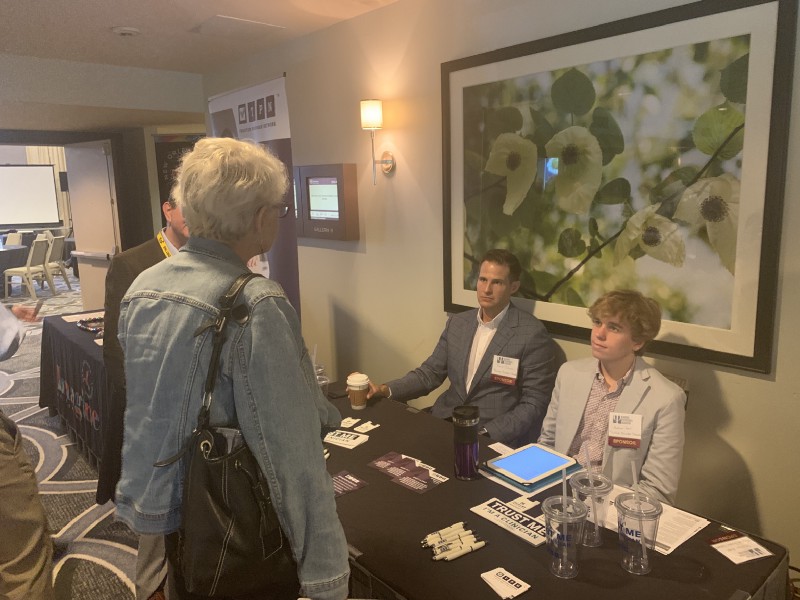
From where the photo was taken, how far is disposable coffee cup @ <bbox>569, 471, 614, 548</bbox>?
1.37 meters

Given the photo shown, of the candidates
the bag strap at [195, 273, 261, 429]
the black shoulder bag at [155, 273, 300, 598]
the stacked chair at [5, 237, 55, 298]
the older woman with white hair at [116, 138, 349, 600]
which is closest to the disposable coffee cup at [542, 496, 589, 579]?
the older woman with white hair at [116, 138, 349, 600]

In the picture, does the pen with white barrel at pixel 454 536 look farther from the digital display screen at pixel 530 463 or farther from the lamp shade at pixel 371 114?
the lamp shade at pixel 371 114

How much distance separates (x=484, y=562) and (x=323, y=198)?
2807 mm

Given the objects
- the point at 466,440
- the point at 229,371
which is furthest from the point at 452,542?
the point at 229,371

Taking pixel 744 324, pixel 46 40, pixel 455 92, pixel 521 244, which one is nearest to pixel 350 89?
pixel 455 92

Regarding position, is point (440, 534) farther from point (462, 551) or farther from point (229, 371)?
point (229, 371)

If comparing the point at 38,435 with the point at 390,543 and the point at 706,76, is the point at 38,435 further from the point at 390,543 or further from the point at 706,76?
the point at 706,76

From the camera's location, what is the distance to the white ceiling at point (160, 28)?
3.10 m

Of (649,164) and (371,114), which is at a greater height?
(371,114)

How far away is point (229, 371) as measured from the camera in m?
1.08

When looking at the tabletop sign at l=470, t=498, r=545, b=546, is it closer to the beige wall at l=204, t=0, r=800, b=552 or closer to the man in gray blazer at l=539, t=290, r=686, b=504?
the man in gray blazer at l=539, t=290, r=686, b=504

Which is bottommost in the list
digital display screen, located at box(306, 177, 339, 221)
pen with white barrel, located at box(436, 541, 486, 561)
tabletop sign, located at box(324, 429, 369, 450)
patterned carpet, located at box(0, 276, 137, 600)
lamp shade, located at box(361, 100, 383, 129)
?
patterned carpet, located at box(0, 276, 137, 600)

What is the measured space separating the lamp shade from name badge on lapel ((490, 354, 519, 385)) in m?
1.50

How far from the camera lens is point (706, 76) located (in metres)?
2.00
